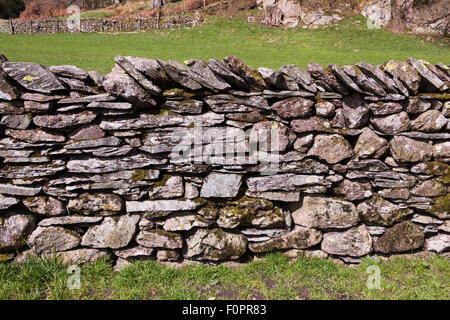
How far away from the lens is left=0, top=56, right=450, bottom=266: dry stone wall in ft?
10.8

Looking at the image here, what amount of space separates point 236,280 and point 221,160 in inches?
61.7

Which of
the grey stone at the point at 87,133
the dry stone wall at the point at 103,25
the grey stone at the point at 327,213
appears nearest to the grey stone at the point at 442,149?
the grey stone at the point at 327,213

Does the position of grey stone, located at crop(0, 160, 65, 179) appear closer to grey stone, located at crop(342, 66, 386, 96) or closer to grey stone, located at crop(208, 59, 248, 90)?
grey stone, located at crop(208, 59, 248, 90)

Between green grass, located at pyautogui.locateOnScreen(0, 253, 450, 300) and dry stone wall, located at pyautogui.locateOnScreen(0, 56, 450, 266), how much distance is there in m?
0.20

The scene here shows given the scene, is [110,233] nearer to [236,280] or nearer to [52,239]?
[52,239]

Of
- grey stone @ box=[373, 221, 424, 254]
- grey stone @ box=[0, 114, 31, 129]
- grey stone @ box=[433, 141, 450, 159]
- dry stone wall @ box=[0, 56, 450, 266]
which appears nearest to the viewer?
Result: grey stone @ box=[0, 114, 31, 129]

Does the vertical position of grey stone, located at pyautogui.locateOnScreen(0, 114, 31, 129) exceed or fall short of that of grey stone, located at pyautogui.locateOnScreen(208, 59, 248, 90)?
it falls short

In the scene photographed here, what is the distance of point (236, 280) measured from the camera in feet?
11.6

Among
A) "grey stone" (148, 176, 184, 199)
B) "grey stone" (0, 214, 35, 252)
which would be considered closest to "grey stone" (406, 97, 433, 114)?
→ "grey stone" (148, 176, 184, 199)

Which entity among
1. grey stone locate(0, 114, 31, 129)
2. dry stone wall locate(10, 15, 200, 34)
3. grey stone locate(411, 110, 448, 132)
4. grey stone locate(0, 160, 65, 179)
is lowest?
grey stone locate(0, 160, 65, 179)

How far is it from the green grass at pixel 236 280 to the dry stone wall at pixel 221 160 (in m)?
0.20

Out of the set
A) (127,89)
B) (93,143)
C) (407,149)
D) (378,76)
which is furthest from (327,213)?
(93,143)

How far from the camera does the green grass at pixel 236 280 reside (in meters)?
3.25

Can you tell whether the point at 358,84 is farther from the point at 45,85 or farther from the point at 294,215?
the point at 45,85
